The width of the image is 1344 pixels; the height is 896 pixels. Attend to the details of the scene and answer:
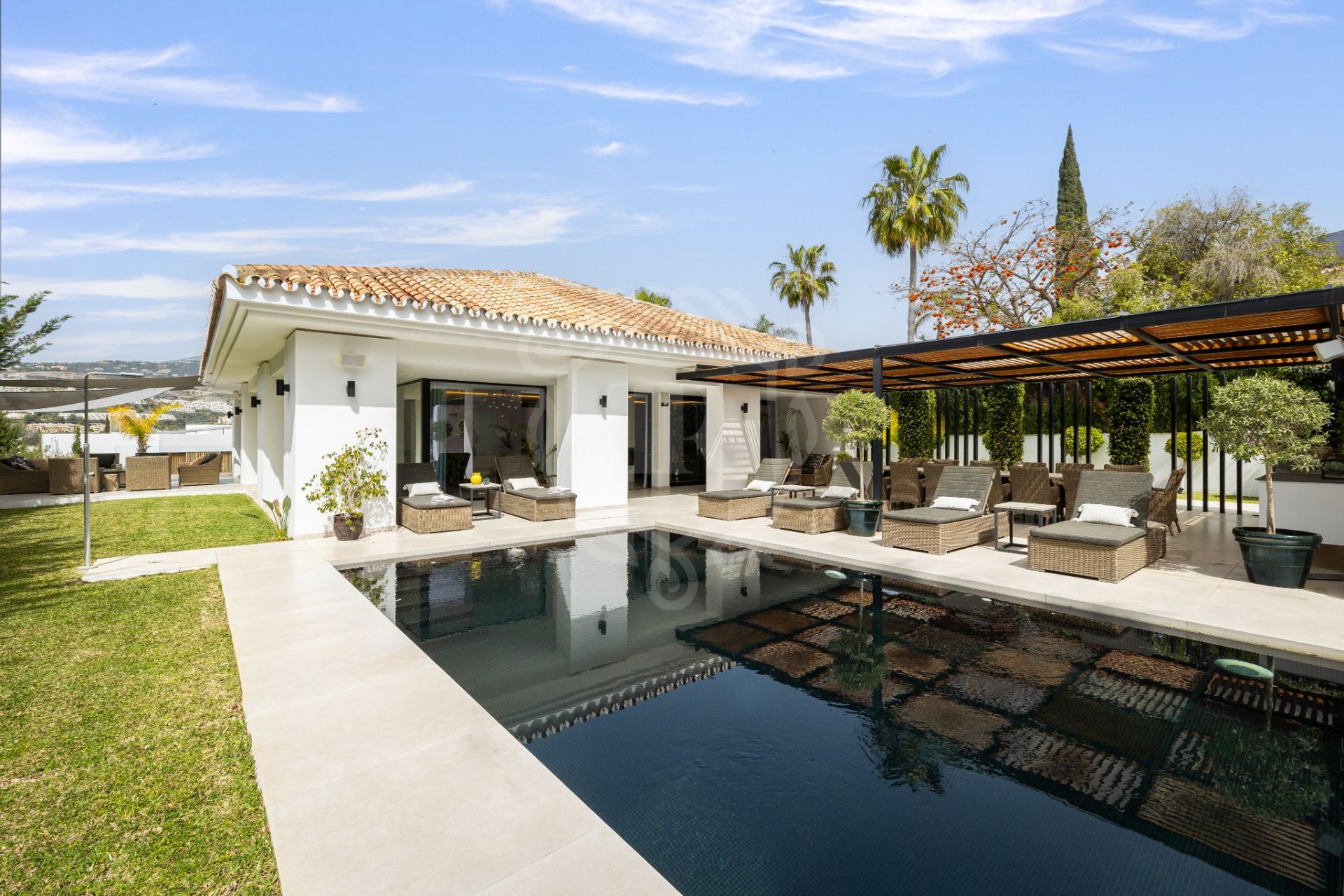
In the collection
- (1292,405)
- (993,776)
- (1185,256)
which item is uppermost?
(1185,256)

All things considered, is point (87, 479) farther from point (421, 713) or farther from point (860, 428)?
point (860, 428)

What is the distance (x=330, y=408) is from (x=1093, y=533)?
35.7ft

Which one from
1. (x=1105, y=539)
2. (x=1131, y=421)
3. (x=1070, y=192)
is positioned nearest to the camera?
(x=1105, y=539)

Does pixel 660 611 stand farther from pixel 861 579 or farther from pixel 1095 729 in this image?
pixel 1095 729

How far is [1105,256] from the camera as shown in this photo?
2205 cm

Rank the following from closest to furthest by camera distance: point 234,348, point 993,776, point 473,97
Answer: point 993,776 < point 234,348 < point 473,97

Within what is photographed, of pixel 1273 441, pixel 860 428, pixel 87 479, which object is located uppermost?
pixel 860 428

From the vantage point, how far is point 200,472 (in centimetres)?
1983

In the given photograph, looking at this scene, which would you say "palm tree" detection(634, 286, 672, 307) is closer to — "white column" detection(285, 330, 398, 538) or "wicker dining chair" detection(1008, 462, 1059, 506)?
"white column" detection(285, 330, 398, 538)

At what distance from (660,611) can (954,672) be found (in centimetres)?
272

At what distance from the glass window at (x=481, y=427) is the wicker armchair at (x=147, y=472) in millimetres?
10056

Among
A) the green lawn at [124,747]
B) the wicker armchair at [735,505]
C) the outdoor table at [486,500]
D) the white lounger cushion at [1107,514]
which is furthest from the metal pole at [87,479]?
the white lounger cushion at [1107,514]

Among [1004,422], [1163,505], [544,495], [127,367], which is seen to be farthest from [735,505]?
[127,367]

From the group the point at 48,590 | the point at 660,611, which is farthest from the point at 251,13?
the point at 660,611
